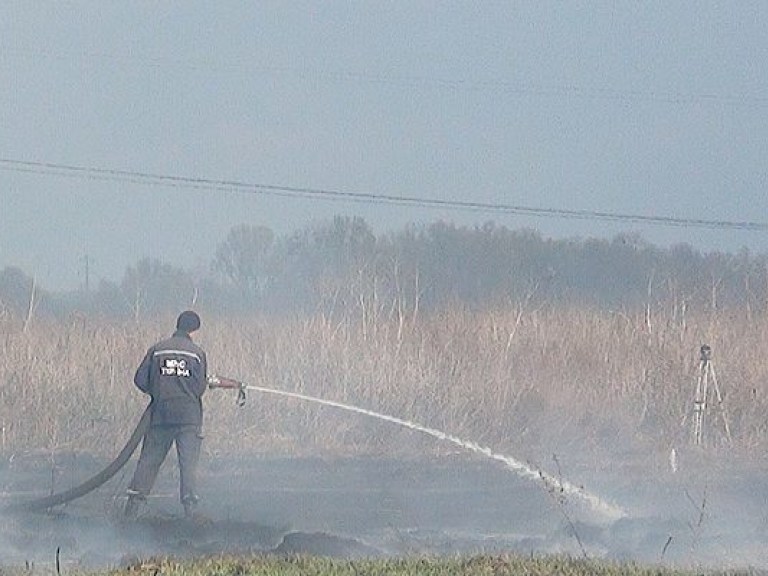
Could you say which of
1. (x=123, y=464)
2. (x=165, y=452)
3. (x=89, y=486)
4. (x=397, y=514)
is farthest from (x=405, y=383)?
(x=89, y=486)

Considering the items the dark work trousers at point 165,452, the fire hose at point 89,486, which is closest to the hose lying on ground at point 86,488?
the fire hose at point 89,486

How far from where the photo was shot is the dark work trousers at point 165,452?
47.0 ft

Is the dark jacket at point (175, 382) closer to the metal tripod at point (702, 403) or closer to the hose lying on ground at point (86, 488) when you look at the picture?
the hose lying on ground at point (86, 488)

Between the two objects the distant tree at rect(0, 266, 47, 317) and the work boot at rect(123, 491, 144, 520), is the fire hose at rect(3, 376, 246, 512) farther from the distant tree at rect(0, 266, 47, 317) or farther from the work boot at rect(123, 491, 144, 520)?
the distant tree at rect(0, 266, 47, 317)

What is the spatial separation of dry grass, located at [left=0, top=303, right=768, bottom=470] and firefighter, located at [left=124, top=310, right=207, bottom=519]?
5.97 meters

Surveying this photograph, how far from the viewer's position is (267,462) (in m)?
20.4

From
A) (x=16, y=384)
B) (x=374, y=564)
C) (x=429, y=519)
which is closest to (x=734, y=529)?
(x=429, y=519)

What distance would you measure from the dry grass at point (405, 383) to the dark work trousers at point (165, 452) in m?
5.91

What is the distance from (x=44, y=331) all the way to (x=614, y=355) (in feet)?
27.9

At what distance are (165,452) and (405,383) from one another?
25.2 ft

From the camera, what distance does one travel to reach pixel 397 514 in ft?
50.9

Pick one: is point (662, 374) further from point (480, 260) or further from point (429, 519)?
point (480, 260)

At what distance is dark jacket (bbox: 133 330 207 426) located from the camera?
14.3 metres

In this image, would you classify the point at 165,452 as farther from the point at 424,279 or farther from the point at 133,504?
the point at 424,279
